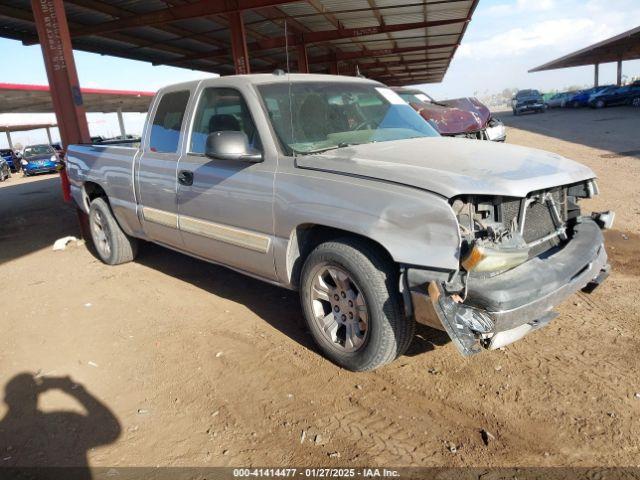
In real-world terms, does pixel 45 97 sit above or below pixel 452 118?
above

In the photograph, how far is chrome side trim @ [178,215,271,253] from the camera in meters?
3.59

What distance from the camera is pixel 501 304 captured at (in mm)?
2521

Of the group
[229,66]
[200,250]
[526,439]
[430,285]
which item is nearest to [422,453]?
[526,439]

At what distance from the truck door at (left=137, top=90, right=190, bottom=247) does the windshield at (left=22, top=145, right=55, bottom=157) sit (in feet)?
78.7

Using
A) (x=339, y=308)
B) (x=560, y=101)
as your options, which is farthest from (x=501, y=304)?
(x=560, y=101)

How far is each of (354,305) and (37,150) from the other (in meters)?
27.2

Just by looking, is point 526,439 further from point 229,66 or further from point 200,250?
point 229,66

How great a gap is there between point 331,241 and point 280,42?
1530cm

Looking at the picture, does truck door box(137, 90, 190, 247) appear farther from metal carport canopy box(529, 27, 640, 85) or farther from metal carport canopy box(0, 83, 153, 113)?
metal carport canopy box(529, 27, 640, 85)

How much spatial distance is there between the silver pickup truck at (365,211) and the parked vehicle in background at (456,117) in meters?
5.71

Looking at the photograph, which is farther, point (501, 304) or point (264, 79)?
point (264, 79)

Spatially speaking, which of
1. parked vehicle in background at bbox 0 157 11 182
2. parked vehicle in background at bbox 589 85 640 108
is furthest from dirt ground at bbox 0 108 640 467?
parked vehicle in background at bbox 589 85 640 108

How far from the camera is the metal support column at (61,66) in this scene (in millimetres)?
7199

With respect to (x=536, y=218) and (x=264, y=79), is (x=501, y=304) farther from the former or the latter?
(x=264, y=79)
